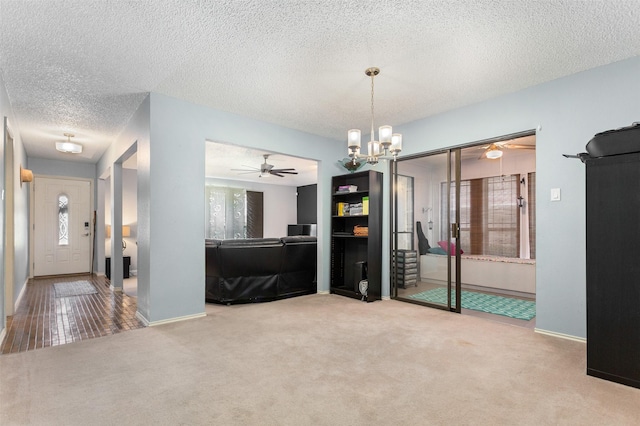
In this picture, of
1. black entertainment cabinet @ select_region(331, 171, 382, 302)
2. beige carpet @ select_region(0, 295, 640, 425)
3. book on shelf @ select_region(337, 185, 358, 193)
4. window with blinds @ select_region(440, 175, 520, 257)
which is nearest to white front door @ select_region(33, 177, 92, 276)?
beige carpet @ select_region(0, 295, 640, 425)

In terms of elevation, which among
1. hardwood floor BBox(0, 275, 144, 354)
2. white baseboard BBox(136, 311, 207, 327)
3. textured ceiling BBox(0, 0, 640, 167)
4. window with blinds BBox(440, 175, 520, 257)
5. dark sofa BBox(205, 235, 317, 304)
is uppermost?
textured ceiling BBox(0, 0, 640, 167)

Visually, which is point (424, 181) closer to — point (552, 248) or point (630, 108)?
point (552, 248)

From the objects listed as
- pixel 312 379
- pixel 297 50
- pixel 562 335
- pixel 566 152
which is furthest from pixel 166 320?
pixel 566 152

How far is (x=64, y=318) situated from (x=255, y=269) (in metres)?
2.30

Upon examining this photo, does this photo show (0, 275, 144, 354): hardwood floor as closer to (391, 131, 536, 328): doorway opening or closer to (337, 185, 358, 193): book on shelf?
(337, 185, 358, 193): book on shelf

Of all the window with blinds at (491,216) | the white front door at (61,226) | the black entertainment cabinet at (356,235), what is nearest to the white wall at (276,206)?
the white front door at (61,226)

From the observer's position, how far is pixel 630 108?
294 centimetres

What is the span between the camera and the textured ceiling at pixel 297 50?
2291mm

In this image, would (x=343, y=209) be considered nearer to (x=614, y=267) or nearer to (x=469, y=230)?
(x=469, y=230)

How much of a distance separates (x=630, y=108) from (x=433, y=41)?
192 centimetres

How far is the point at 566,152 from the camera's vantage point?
129 inches

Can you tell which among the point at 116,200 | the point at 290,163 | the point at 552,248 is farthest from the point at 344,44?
the point at 290,163

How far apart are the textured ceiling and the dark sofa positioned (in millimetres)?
1866

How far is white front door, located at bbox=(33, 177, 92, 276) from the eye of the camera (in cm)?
702
